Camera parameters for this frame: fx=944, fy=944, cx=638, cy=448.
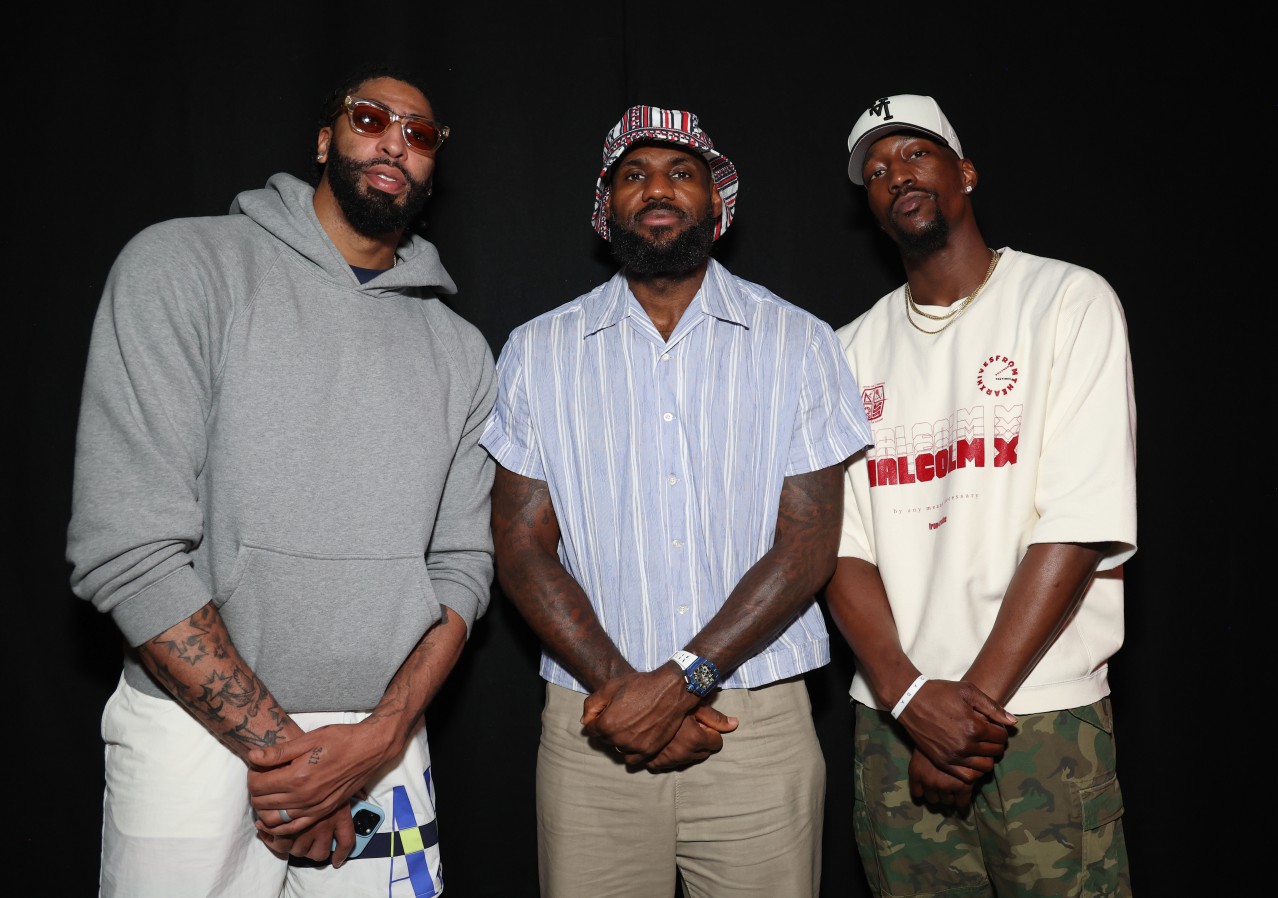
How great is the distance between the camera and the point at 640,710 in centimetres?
185

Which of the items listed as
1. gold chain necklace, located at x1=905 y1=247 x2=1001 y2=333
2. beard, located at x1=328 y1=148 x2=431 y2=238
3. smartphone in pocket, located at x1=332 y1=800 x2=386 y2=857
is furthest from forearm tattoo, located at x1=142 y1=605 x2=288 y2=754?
gold chain necklace, located at x1=905 y1=247 x2=1001 y2=333

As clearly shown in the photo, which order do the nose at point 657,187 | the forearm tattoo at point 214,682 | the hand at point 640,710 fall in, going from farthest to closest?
1. the nose at point 657,187
2. the hand at point 640,710
3. the forearm tattoo at point 214,682

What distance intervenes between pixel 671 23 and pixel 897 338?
3.68 ft

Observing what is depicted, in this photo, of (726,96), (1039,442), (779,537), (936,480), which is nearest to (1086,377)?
(1039,442)

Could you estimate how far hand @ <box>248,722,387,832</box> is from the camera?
1686mm

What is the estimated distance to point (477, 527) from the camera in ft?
6.84

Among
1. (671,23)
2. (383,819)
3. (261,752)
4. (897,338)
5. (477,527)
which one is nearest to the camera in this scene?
(261,752)

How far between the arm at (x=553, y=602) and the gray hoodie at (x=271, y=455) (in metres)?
0.10

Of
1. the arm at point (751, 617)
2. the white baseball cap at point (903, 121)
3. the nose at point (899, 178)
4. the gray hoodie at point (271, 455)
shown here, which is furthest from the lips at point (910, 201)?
the gray hoodie at point (271, 455)

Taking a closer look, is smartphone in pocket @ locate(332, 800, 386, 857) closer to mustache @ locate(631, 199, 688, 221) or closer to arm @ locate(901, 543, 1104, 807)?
arm @ locate(901, 543, 1104, 807)

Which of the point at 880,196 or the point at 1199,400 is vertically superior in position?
the point at 880,196

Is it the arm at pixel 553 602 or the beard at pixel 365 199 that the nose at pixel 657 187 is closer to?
the beard at pixel 365 199

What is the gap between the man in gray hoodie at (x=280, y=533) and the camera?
1636 mm

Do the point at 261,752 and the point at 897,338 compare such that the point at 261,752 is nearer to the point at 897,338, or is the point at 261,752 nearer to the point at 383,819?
the point at 383,819
